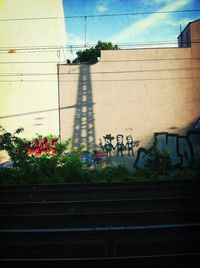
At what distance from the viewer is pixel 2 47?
1434 cm

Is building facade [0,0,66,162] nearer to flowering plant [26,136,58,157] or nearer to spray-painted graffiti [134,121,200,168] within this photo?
flowering plant [26,136,58,157]

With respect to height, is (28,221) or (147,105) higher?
(147,105)

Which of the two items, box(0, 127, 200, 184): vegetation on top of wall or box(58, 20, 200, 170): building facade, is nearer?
box(0, 127, 200, 184): vegetation on top of wall

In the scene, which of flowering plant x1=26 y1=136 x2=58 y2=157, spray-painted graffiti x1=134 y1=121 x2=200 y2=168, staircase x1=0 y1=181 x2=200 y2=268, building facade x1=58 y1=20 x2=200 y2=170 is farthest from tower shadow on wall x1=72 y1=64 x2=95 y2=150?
staircase x1=0 y1=181 x2=200 y2=268

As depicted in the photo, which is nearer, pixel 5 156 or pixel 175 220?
A: pixel 175 220

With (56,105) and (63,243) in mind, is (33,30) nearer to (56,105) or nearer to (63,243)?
(56,105)

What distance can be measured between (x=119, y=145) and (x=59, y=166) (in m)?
3.80

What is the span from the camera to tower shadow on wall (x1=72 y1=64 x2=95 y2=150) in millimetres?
14633

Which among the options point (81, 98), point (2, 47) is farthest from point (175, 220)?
point (2, 47)

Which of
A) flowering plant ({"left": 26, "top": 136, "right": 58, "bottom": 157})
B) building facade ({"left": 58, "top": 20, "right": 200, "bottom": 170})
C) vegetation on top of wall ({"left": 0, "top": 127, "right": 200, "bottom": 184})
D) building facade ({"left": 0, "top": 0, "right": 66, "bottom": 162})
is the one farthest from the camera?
building facade ({"left": 58, "top": 20, "right": 200, "bottom": 170})

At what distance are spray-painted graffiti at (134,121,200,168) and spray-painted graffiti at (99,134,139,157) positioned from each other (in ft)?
1.71

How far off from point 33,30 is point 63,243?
A: 13529 millimetres

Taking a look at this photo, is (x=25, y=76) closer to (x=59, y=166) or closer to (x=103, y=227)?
(x=59, y=166)

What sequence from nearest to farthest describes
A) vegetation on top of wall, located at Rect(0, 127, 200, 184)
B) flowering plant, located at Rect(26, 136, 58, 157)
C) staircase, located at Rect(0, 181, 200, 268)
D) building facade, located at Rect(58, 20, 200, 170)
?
staircase, located at Rect(0, 181, 200, 268), vegetation on top of wall, located at Rect(0, 127, 200, 184), flowering plant, located at Rect(26, 136, 58, 157), building facade, located at Rect(58, 20, 200, 170)
